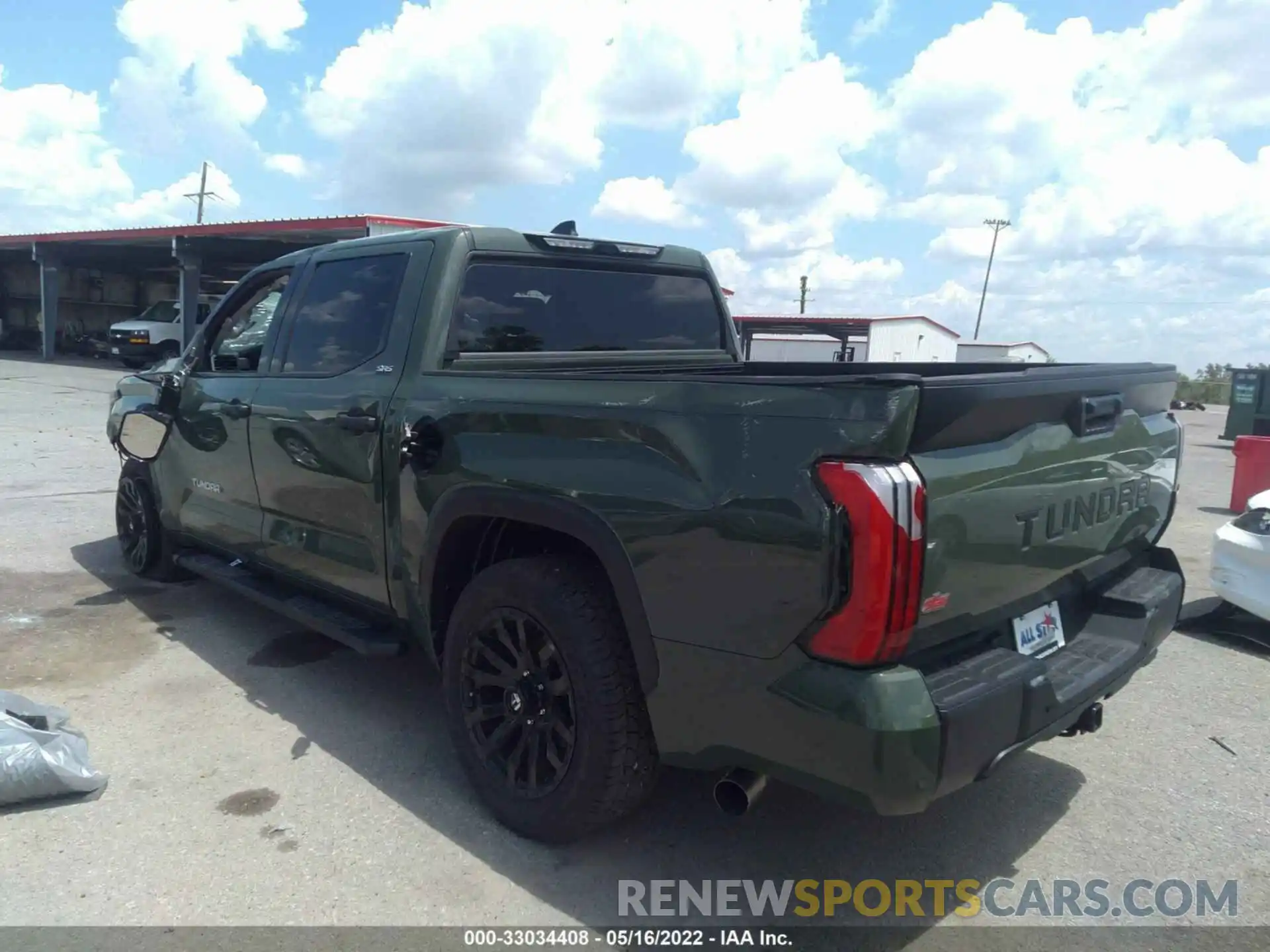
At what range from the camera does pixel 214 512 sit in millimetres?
4859

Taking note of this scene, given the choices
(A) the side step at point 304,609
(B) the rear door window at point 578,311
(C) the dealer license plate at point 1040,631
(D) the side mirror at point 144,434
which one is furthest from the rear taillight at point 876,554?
(D) the side mirror at point 144,434

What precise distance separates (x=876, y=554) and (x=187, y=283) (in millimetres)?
26986

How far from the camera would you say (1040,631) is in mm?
2824

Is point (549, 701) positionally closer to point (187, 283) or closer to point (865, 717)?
point (865, 717)

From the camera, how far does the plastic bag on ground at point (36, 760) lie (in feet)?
10.3

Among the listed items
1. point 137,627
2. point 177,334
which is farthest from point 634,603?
point 177,334

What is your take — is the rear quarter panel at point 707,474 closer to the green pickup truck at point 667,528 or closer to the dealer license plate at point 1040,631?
the green pickup truck at point 667,528

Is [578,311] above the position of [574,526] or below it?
above

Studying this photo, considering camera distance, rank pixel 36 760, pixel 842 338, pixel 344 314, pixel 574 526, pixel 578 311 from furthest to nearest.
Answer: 1. pixel 842 338
2. pixel 578 311
3. pixel 344 314
4. pixel 36 760
5. pixel 574 526

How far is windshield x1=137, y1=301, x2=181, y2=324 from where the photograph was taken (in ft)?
89.5

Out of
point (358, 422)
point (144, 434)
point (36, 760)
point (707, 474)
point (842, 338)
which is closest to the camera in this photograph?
point (707, 474)

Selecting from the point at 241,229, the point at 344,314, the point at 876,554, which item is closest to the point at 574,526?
the point at 876,554

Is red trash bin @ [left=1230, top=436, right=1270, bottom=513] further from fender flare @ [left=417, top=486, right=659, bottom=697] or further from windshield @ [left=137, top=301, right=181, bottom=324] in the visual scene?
windshield @ [left=137, top=301, right=181, bottom=324]

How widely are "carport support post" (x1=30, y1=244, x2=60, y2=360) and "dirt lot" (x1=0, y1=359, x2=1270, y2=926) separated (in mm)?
31590
